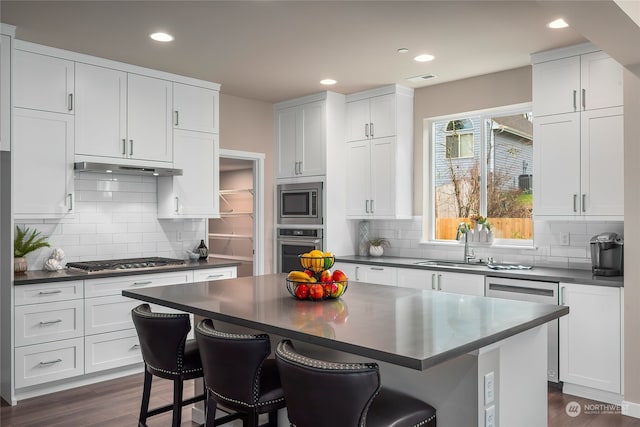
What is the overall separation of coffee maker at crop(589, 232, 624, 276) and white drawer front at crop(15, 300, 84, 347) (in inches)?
158

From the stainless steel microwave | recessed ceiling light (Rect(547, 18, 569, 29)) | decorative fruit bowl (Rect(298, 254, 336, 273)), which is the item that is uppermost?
recessed ceiling light (Rect(547, 18, 569, 29))

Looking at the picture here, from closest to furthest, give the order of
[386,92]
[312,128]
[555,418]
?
[555,418] → [386,92] → [312,128]

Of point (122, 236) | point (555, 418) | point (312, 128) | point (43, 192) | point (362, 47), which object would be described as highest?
point (362, 47)

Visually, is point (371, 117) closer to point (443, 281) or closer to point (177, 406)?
point (443, 281)

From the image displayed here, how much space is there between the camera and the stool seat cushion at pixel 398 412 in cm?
197

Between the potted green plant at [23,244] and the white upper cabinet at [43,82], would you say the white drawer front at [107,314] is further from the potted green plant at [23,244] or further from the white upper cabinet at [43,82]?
the white upper cabinet at [43,82]

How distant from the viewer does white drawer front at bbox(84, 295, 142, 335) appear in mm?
4160

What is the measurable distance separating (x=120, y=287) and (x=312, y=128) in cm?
264

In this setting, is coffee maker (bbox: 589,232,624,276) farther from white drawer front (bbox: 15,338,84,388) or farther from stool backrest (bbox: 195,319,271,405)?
white drawer front (bbox: 15,338,84,388)

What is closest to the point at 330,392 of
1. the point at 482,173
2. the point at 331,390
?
the point at 331,390

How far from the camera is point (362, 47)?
13.5ft

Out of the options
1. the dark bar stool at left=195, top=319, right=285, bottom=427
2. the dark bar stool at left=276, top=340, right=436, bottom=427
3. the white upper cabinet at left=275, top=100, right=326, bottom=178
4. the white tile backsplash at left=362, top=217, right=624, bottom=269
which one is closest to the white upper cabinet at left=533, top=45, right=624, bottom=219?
the white tile backsplash at left=362, top=217, right=624, bottom=269

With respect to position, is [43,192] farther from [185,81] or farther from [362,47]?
[362,47]

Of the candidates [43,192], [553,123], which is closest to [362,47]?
[553,123]
